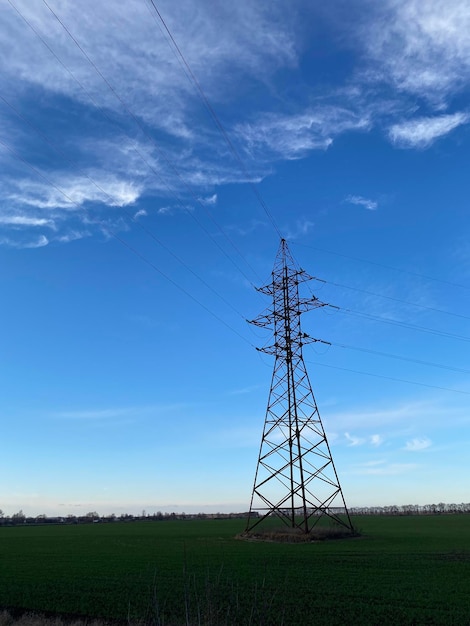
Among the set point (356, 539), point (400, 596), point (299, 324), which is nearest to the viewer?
point (400, 596)

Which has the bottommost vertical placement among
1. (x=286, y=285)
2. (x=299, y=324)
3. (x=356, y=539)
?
(x=356, y=539)

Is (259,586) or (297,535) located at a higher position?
(297,535)

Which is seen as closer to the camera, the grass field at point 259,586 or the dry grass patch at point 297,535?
the grass field at point 259,586

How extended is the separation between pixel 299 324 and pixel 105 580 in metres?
30.3

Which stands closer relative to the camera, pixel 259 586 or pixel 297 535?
A: pixel 259 586

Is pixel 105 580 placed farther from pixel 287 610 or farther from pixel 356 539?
pixel 356 539

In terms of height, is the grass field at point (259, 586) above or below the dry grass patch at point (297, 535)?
below

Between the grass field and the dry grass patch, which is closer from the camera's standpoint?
the grass field

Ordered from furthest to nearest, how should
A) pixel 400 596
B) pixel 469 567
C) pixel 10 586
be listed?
pixel 469 567 → pixel 10 586 → pixel 400 596

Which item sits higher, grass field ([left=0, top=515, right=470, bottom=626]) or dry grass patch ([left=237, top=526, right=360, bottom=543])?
dry grass patch ([left=237, top=526, right=360, bottom=543])

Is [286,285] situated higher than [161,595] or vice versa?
[286,285]

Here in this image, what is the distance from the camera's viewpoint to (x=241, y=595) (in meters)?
24.7

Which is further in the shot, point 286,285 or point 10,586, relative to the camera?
point 286,285

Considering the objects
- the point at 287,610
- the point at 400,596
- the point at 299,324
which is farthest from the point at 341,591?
the point at 299,324
